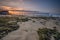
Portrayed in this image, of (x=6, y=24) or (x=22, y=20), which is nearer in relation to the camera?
(x=6, y=24)

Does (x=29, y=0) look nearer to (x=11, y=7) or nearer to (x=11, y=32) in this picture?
(x=11, y=7)

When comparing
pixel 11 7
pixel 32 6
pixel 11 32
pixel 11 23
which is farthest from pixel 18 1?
pixel 11 32

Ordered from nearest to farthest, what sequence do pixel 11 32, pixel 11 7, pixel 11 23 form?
pixel 11 32 → pixel 11 23 → pixel 11 7

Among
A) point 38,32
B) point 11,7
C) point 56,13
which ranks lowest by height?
point 38,32

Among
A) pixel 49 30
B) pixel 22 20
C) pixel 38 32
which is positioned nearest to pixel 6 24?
pixel 22 20

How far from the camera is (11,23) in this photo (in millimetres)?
2240

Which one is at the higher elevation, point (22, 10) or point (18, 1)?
point (18, 1)

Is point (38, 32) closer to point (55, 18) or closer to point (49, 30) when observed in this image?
point (49, 30)

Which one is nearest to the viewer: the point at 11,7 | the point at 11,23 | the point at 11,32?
the point at 11,32

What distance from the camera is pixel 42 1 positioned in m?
2.49

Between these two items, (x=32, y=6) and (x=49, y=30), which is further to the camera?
(x=32, y=6)

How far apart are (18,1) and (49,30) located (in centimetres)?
107

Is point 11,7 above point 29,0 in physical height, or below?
below

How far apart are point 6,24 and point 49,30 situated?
1.01 meters
